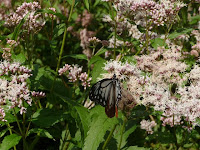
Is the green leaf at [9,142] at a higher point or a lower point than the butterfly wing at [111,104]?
lower

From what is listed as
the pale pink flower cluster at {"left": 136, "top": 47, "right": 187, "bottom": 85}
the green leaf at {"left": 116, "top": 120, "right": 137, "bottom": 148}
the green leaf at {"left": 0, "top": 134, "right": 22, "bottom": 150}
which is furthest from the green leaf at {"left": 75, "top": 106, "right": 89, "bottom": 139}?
the green leaf at {"left": 116, "top": 120, "right": 137, "bottom": 148}

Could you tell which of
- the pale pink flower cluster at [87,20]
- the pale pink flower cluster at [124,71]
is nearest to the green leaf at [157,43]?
the pale pink flower cluster at [124,71]

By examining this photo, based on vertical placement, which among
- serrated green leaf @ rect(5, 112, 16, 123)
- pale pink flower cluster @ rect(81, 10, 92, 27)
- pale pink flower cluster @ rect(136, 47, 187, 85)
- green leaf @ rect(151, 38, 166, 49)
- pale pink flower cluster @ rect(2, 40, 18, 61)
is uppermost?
pale pink flower cluster @ rect(81, 10, 92, 27)

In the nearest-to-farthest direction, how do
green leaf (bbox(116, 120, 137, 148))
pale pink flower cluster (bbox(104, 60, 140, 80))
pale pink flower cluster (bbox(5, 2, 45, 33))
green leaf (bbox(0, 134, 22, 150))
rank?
green leaf (bbox(0, 134, 22, 150))
pale pink flower cluster (bbox(104, 60, 140, 80))
pale pink flower cluster (bbox(5, 2, 45, 33))
green leaf (bbox(116, 120, 137, 148))

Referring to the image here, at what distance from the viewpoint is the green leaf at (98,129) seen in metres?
2.33

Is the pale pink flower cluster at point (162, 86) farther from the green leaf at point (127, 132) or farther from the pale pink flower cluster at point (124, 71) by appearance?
the green leaf at point (127, 132)

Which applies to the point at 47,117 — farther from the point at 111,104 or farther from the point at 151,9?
the point at 151,9

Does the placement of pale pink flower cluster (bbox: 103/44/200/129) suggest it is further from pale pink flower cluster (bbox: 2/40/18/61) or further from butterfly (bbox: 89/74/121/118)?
pale pink flower cluster (bbox: 2/40/18/61)

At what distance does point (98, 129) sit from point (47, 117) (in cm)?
84

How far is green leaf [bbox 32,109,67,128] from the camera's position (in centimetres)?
285

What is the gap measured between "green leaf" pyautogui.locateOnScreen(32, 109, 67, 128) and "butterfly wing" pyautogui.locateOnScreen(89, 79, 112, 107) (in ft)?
1.78

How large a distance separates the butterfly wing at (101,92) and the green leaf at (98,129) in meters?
0.14

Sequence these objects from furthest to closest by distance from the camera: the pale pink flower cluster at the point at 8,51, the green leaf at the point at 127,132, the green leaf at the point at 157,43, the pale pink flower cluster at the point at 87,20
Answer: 1. the pale pink flower cluster at the point at 87,20
2. the green leaf at the point at 157,43
3. the green leaf at the point at 127,132
4. the pale pink flower cluster at the point at 8,51

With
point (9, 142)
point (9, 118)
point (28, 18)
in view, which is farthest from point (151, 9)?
point (9, 142)
